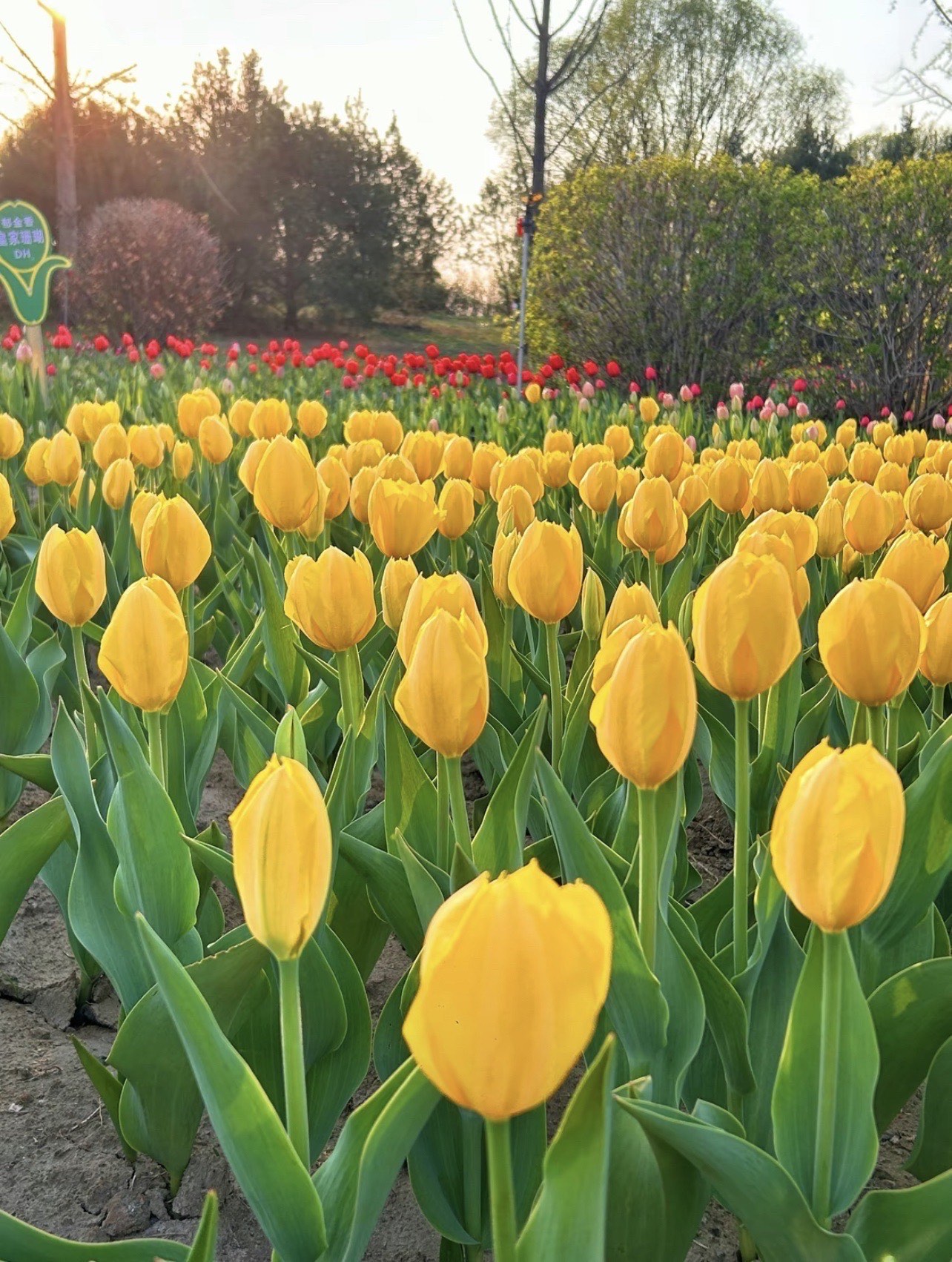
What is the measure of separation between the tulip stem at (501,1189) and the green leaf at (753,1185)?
0.44ft

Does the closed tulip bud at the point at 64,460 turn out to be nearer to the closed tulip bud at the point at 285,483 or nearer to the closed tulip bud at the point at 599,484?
the closed tulip bud at the point at 285,483

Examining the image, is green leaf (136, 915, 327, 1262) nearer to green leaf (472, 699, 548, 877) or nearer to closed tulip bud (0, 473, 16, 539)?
green leaf (472, 699, 548, 877)

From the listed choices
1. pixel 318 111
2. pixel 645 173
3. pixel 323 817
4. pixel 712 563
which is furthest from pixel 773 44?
pixel 323 817

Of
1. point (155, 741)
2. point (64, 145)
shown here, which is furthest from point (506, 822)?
point (64, 145)

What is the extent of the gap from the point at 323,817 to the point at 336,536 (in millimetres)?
2428

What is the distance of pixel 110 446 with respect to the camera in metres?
2.99

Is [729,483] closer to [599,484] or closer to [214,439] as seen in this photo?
[599,484]

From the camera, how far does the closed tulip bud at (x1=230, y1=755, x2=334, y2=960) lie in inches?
30.5

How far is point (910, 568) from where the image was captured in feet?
4.87

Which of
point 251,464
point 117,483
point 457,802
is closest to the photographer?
point 457,802

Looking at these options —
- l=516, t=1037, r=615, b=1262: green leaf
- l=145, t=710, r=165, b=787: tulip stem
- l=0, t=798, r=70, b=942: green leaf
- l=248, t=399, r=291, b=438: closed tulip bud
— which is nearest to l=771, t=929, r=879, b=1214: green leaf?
l=516, t=1037, r=615, b=1262: green leaf

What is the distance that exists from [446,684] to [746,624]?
286 mm

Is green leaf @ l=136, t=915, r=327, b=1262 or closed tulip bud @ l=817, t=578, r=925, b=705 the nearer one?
green leaf @ l=136, t=915, r=327, b=1262

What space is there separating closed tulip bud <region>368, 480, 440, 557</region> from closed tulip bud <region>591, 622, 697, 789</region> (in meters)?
0.98
